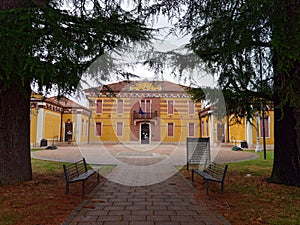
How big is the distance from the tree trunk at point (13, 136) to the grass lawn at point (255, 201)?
4.31m

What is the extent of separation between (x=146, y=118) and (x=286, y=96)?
25.2 m

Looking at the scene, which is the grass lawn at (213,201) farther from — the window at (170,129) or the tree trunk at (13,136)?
the window at (170,129)

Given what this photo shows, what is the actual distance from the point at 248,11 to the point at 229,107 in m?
2.80

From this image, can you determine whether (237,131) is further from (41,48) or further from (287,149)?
(41,48)

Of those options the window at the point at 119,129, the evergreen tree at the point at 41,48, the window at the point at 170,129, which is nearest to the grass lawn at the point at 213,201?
the evergreen tree at the point at 41,48

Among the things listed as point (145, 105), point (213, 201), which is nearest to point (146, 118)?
point (145, 105)

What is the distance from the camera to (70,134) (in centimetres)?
2586

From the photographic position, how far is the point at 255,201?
482cm

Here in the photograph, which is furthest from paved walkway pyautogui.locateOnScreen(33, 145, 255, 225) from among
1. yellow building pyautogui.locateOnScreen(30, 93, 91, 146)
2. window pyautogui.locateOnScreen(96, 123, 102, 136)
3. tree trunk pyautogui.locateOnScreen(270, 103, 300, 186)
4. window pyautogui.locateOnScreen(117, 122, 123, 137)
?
window pyautogui.locateOnScreen(96, 123, 102, 136)

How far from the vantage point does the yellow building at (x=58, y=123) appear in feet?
66.5

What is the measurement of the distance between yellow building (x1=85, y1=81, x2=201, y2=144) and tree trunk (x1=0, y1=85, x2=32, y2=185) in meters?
23.1

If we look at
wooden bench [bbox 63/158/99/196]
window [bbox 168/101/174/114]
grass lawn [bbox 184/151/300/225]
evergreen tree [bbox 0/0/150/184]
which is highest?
window [bbox 168/101/174/114]

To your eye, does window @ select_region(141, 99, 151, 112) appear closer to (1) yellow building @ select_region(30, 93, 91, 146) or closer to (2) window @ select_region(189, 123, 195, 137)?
(2) window @ select_region(189, 123, 195, 137)

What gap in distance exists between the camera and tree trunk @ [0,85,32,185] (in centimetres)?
589
